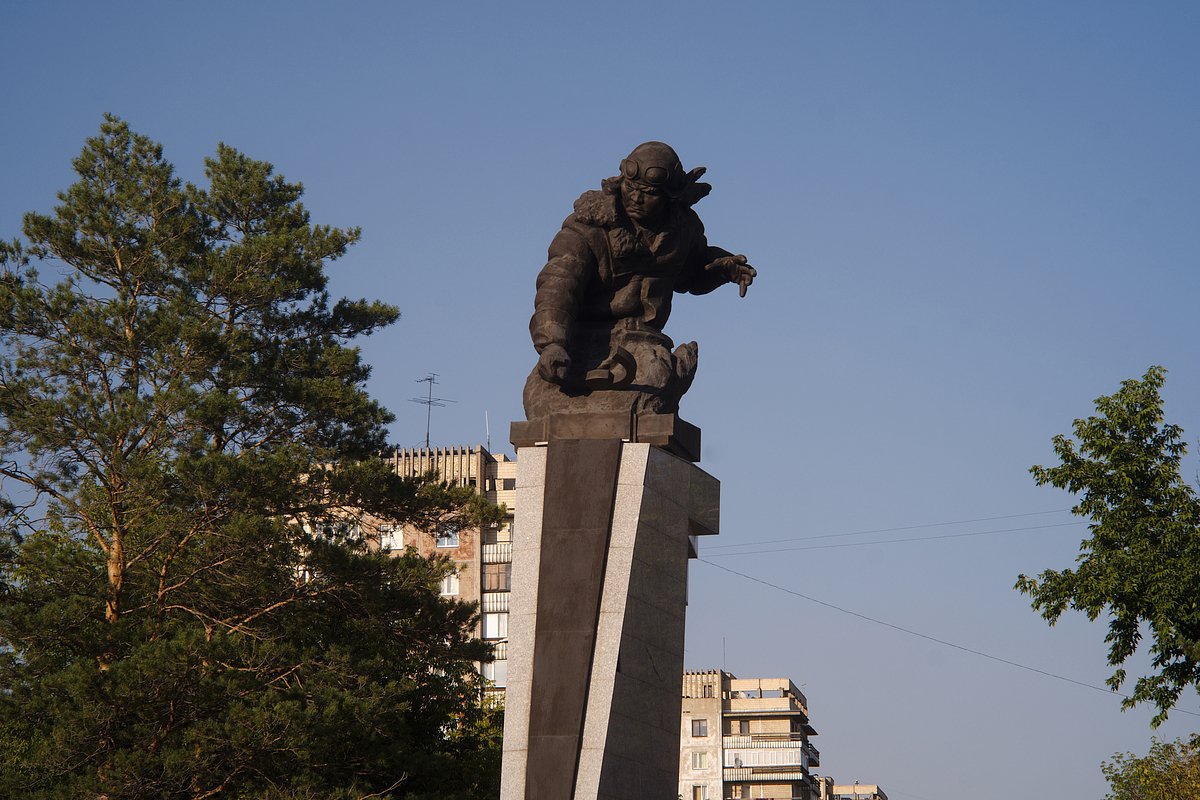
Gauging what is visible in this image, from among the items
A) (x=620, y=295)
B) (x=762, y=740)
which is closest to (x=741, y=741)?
(x=762, y=740)

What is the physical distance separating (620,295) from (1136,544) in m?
10.2

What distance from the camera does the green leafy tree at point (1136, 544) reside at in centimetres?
1814

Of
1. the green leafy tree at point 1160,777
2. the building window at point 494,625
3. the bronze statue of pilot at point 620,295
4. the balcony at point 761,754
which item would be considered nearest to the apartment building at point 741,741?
the balcony at point 761,754

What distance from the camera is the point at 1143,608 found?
728 inches

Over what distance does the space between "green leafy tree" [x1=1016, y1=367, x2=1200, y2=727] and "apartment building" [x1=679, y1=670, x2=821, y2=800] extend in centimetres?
6477

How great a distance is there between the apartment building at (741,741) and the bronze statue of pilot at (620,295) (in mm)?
73555

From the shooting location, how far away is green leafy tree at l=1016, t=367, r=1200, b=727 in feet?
59.5

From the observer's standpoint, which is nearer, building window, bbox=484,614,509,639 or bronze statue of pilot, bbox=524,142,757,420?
bronze statue of pilot, bbox=524,142,757,420

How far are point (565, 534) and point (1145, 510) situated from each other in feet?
37.7

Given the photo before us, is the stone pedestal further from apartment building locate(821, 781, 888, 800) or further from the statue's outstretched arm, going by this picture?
apartment building locate(821, 781, 888, 800)

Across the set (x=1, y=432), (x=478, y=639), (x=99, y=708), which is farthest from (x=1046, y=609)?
(x=1, y=432)

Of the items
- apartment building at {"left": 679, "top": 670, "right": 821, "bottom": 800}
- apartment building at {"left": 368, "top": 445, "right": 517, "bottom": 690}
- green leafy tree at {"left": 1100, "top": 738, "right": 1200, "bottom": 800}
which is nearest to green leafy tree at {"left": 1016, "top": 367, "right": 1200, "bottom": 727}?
green leafy tree at {"left": 1100, "top": 738, "right": 1200, "bottom": 800}

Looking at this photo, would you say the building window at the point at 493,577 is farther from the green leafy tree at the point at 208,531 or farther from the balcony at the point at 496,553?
the green leafy tree at the point at 208,531

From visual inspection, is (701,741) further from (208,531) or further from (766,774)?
(208,531)
